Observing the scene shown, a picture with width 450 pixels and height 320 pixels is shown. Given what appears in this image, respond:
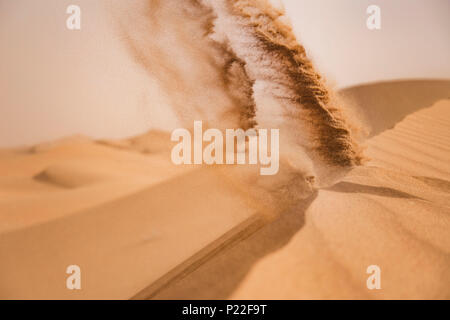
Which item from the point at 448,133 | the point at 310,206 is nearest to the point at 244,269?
the point at 310,206

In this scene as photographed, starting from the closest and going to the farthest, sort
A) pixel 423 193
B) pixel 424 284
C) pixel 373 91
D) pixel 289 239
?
pixel 424 284 < pixel 289 239 < pixel 423 193 < pixel 373 91

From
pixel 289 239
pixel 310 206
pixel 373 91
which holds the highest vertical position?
pixel 373 91

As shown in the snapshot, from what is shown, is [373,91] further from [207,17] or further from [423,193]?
[207,17]

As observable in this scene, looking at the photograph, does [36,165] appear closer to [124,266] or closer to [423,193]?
[124,266]

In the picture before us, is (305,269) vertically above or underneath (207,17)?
underneath

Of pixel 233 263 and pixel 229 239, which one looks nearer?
pixel 233 263

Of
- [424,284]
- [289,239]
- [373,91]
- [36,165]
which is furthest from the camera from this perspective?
[373,91]

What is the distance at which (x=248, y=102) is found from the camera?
5.21 feet

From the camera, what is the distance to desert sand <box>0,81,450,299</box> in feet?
3.06

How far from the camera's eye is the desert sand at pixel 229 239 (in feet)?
3.06

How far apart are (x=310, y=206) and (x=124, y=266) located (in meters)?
0.80

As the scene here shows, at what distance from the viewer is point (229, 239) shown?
1.21 meters

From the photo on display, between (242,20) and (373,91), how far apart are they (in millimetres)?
3586

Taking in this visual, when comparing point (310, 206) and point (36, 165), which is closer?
point (310, 206)
